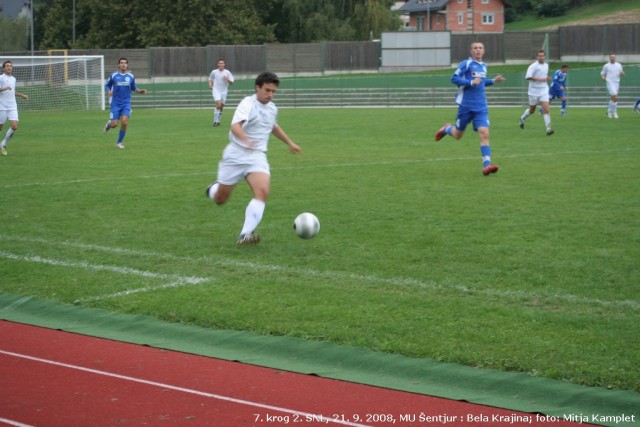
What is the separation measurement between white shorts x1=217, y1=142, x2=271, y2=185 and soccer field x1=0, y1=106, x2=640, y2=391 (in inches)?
29.4

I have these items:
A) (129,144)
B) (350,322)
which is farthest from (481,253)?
(129,144)

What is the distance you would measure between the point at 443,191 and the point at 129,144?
11.7 m

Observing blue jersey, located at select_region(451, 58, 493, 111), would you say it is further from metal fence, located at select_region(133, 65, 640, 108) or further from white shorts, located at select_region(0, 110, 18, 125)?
metal fence, located at select_region(133, 65, 640, 108)

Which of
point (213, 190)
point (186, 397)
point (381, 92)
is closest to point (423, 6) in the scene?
point (381, 92)

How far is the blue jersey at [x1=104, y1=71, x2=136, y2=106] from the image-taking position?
2409 centimetres

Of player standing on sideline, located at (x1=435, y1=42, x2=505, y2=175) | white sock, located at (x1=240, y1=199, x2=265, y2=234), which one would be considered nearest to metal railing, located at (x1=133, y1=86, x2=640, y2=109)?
player standing on sideline, located at (x1=435, y1=42, x2=505, y2=175)

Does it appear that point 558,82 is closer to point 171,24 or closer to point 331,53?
point 331,53

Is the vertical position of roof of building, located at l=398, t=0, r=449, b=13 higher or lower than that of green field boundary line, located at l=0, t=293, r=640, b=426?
higher

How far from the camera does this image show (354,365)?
6.48m

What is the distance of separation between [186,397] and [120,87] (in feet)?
63.2

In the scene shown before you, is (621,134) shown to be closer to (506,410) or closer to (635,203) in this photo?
(635,203)

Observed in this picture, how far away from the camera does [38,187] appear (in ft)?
50.3

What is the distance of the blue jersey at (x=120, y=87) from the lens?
79.0ft

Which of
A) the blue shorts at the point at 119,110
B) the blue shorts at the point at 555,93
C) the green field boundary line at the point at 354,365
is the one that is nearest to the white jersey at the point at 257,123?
the green field boundary line at the point at 354,365
